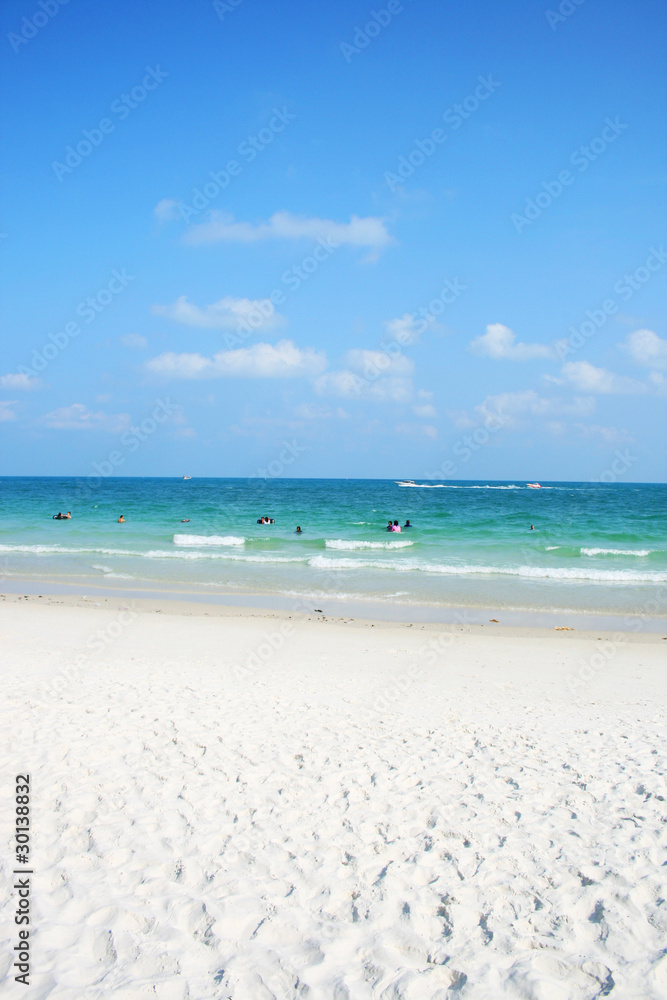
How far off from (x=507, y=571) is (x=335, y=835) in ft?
57.0

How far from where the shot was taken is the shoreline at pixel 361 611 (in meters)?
14.4

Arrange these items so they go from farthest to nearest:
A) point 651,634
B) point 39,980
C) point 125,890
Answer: point 651,634, point 125,890, point 39,980

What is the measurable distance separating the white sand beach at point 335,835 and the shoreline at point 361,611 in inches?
183

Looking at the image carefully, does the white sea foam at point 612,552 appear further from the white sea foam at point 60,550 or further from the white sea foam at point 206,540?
the white sea foam at point 60,550

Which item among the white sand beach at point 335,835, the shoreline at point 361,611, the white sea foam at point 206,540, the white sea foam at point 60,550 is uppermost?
the white sea foam at point 206,540

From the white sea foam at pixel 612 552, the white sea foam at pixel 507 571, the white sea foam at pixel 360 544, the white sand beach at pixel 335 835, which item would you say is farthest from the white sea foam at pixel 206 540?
the white sand beach at pixel 335 835

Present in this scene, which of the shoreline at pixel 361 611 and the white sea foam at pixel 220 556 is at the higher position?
the white sea foam at pixel 220 556

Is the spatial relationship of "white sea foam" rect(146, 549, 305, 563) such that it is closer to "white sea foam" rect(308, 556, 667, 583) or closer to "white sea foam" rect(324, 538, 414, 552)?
"white sea foam" rect(308, 556, 667, 583)

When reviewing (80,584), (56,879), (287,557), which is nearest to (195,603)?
(80,584)

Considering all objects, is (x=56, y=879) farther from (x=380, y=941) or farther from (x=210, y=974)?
(x=380, y=941)

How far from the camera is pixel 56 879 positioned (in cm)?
433

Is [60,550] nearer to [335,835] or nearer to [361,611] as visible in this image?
[361,611]

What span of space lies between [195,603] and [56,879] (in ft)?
40.2

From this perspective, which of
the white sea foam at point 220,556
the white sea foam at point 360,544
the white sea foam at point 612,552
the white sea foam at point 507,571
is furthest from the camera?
the white sea foam at point 360,544
